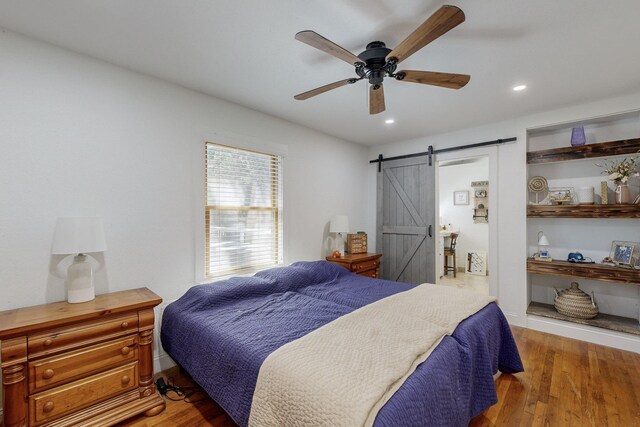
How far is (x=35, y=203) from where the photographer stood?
6.43ft

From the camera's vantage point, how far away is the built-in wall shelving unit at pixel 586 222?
2941 millimetres

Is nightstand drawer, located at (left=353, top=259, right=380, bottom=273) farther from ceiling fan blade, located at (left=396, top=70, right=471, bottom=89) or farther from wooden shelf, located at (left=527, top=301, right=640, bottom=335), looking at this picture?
ceiling fan blade, located at (left=396, top=70, right=471, bottom=89)

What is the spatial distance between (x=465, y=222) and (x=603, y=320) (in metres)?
3.55

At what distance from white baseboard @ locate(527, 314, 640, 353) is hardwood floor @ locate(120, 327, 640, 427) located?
0.08 m

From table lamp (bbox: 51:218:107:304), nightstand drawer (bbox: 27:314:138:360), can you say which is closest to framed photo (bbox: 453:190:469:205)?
nightstand drawer (bbox: 27:314:138:360)

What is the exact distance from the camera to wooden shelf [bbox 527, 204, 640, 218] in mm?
2842

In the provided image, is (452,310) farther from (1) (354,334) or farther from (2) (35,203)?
(2) (35,203)

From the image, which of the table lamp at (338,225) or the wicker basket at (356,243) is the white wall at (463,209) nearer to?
the wicker basket at (356,243)

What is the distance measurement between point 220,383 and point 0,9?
260 centimetres

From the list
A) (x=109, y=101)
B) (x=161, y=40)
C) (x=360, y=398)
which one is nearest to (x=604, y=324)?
(x=360, y=398)

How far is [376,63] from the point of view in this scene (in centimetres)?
193

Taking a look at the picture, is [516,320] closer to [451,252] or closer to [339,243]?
[339,243]

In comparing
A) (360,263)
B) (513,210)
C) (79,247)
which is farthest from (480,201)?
(79,247)

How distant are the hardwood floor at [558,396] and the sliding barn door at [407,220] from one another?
67.9 inches
